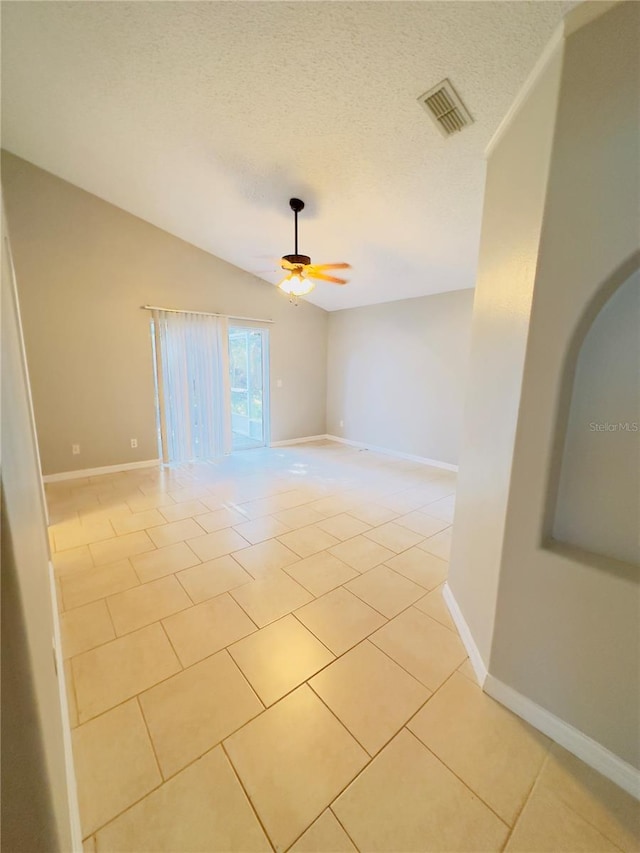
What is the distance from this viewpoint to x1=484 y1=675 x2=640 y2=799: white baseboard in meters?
1.13

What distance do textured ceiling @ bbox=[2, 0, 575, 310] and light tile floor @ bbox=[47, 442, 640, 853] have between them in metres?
2.76

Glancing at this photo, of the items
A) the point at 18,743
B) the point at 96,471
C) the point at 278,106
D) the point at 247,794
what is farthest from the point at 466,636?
the point at 96,471

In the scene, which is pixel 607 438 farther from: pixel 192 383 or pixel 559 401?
pixel 192 383

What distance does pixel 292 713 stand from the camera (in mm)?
1355

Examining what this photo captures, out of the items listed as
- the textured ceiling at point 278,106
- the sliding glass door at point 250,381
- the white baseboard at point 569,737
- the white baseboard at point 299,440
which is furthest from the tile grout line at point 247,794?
the white baseboard at point 299,440

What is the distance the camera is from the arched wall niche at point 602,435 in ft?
3.58

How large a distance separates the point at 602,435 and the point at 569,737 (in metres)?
1.17

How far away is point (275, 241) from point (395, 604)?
393 cm

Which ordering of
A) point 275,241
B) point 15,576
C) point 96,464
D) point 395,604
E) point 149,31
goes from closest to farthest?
point 15,576, point 149,31, point 395,604, point 275,241, point 96,464

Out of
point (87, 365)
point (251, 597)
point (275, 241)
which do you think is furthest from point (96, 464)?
point (275, 241)

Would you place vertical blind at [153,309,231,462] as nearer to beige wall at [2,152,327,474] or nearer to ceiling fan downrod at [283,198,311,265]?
beige wall at [2,152,327,474]

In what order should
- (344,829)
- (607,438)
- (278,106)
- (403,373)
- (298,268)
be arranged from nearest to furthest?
(344,829) → (607,438) → (278,106) → (298,268) → (403,373)

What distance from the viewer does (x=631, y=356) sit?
109 cm

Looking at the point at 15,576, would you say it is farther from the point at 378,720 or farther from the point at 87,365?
the point at 87,365
